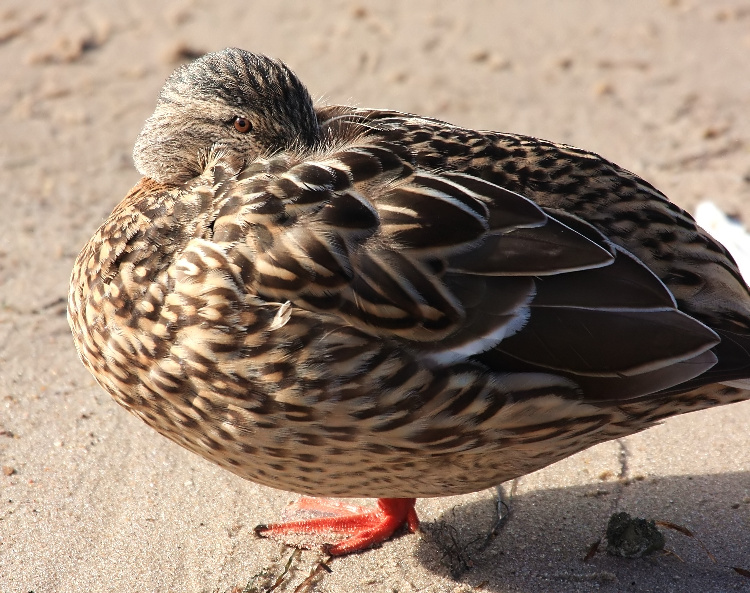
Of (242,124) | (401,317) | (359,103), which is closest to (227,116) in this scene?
(242,124)

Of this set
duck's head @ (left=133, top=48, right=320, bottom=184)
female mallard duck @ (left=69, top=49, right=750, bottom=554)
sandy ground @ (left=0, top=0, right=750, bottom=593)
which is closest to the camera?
female mallard duck @ (left=69, top=49, right=750, bottom=554)

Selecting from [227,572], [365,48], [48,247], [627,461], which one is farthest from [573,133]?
[227,572]

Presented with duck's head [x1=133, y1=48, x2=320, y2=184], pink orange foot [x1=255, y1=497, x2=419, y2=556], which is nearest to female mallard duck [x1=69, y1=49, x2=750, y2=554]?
duck's head [x1=133, y1=48, x2=320, y2=184]

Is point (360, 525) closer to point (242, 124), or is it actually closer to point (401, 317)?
point (401, 317)

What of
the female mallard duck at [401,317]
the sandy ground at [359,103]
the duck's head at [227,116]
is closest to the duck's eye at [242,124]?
the duck's head at [227,116]

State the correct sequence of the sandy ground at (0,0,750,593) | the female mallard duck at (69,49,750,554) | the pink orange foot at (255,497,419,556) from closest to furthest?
the female mallard duck at (69,49,750,554) → the sandy ground at (0,0,750,593) → the pink orange foot at (255,497,419,556)

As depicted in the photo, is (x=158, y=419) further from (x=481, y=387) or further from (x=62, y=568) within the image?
(x=481, y=387)

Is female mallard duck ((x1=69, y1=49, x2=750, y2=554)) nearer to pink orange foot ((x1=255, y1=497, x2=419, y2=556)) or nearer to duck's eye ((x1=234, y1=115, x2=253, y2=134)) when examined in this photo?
duck's eye ((x1=234, y1=115, x2=253, y2=134))
